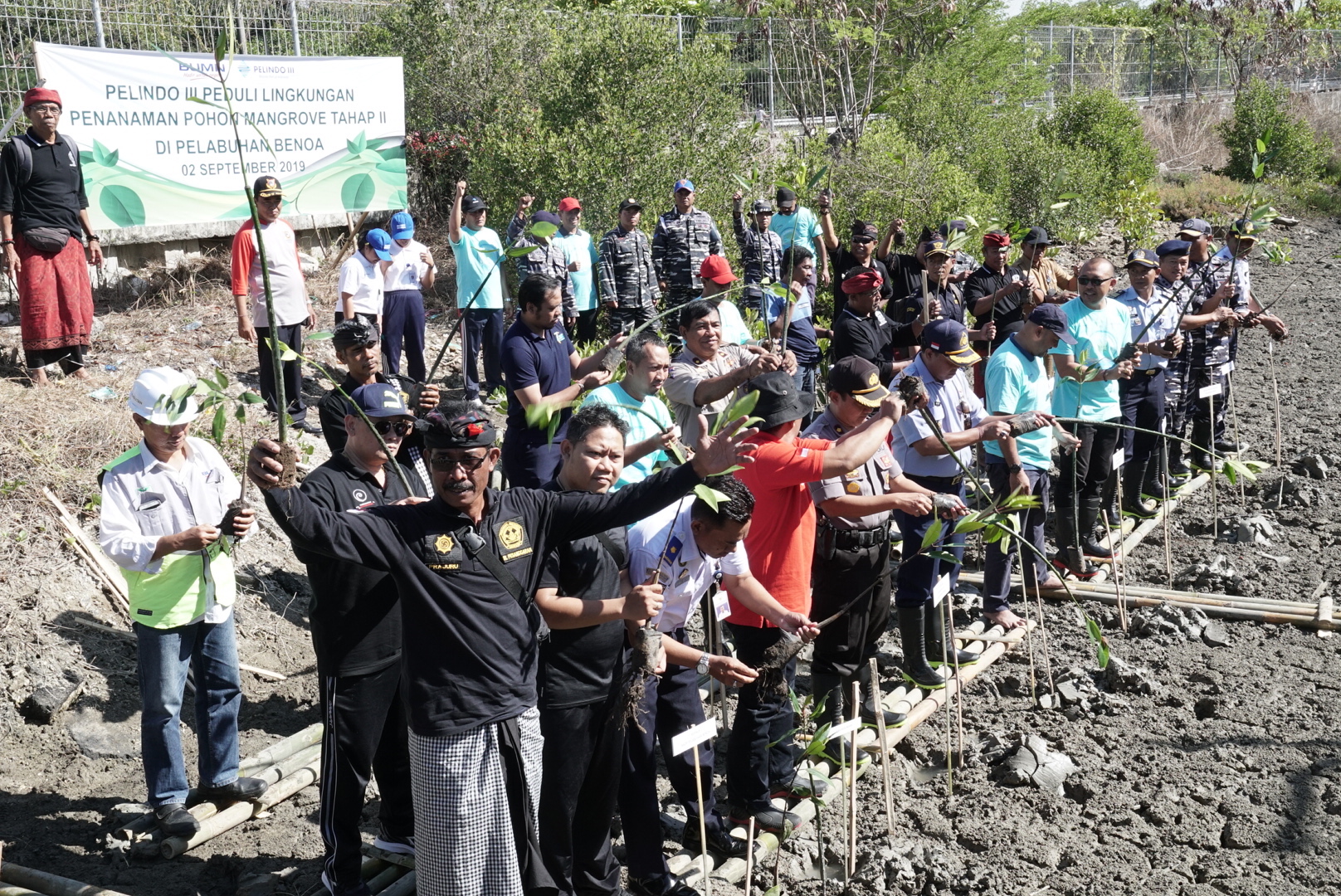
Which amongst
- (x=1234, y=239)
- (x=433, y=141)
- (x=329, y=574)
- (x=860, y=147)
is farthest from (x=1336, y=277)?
(x=329, y=574)

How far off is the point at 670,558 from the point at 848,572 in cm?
149

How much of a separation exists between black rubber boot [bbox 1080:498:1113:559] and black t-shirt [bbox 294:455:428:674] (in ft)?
17.5

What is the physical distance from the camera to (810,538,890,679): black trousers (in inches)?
218

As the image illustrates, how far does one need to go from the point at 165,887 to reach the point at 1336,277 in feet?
65.8

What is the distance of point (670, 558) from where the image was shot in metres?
4.29

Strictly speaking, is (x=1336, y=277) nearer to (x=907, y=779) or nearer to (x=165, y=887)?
(x=907, y=779)

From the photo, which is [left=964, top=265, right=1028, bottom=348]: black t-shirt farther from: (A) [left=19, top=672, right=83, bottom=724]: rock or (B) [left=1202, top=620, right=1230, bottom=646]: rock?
(A) [left=19, top=672, right=83, bottom=724]: rock

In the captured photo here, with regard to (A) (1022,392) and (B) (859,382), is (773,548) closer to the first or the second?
(B) (859,382)

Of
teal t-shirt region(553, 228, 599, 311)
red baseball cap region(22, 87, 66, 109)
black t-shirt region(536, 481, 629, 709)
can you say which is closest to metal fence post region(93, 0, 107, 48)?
red baseball cap region(22, 87, 66, 109)

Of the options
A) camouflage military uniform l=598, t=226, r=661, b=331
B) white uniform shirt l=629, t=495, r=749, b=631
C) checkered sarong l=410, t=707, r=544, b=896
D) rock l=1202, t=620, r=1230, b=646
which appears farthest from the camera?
camouflage military uniform l=598, t=226, r=661, b=331

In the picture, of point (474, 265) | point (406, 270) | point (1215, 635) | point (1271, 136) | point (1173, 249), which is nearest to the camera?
point (1215, 635)

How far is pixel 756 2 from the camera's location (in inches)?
784

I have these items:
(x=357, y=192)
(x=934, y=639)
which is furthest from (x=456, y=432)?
(x=357, y=192)

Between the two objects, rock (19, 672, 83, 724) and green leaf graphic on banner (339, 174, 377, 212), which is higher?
green leaf graphic on banner (339, 174, 377, 212)
